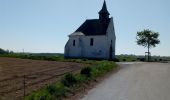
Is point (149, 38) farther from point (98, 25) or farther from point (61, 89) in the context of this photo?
point (61, 89)

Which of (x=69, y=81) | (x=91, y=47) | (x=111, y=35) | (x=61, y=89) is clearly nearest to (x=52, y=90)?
(x=61, y=89)

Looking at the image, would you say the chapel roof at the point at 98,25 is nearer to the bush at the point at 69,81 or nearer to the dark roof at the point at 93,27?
the dark roof at the point at 93,27

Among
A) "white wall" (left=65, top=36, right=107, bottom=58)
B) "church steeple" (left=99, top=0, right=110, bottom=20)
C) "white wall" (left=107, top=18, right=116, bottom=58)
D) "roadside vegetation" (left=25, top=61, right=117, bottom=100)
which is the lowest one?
"roadside vegetation" (left=25, top=61, right=117, bottom=100)

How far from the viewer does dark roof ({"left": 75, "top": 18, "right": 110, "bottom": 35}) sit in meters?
60.2

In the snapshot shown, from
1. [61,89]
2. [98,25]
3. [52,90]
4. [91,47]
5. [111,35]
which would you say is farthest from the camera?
[111,35]

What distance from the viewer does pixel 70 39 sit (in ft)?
209

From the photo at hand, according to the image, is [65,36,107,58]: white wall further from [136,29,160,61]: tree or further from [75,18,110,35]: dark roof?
[136,29,160,61]: tree

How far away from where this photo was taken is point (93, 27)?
204 ft

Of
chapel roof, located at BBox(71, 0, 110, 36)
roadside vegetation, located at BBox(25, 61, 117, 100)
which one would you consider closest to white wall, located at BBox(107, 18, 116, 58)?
chapel roof, located at BBox(71, 0, 110, 36)

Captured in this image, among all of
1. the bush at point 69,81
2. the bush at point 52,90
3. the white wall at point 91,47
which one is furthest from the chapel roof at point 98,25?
the bush at point 52,90

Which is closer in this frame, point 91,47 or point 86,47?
point 91,47

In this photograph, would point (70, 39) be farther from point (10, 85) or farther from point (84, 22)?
point (10, 85)

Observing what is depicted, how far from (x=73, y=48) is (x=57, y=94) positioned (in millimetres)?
49383

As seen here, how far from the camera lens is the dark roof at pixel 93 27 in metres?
60.2
